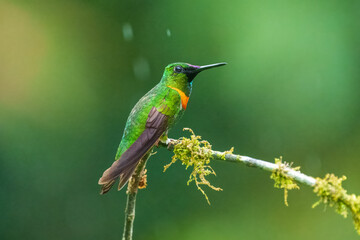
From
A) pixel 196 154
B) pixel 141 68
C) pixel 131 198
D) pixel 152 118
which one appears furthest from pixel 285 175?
pixel 141 68

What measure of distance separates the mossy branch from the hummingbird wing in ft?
0.41

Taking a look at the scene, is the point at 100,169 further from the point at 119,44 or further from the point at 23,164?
the point at 119,44

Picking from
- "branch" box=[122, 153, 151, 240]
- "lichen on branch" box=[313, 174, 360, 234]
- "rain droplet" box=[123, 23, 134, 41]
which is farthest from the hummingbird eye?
"rain droplet" box=[123, 23, 134, 41]

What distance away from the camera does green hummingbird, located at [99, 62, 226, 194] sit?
2.83 meters

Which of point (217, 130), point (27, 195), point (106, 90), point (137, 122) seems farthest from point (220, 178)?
point (137, 122)

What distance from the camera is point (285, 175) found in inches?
91.6

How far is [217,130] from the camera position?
6.80 m

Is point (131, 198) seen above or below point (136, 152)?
below

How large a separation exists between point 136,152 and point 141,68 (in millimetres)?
4290

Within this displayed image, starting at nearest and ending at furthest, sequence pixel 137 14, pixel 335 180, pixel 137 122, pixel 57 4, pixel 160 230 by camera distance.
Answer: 1. pixel 335 180
2. pixel 137 122
3. pixel 160 230
4. pixel 137 14
5. pixel 57 4

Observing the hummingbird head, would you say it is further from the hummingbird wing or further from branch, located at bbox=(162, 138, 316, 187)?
branch, located at bbox=(162, 138, 316, 187)

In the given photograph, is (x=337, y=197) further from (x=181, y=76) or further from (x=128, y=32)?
(x=128, y=32)

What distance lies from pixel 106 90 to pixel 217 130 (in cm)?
182

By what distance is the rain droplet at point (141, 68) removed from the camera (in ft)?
22.9
